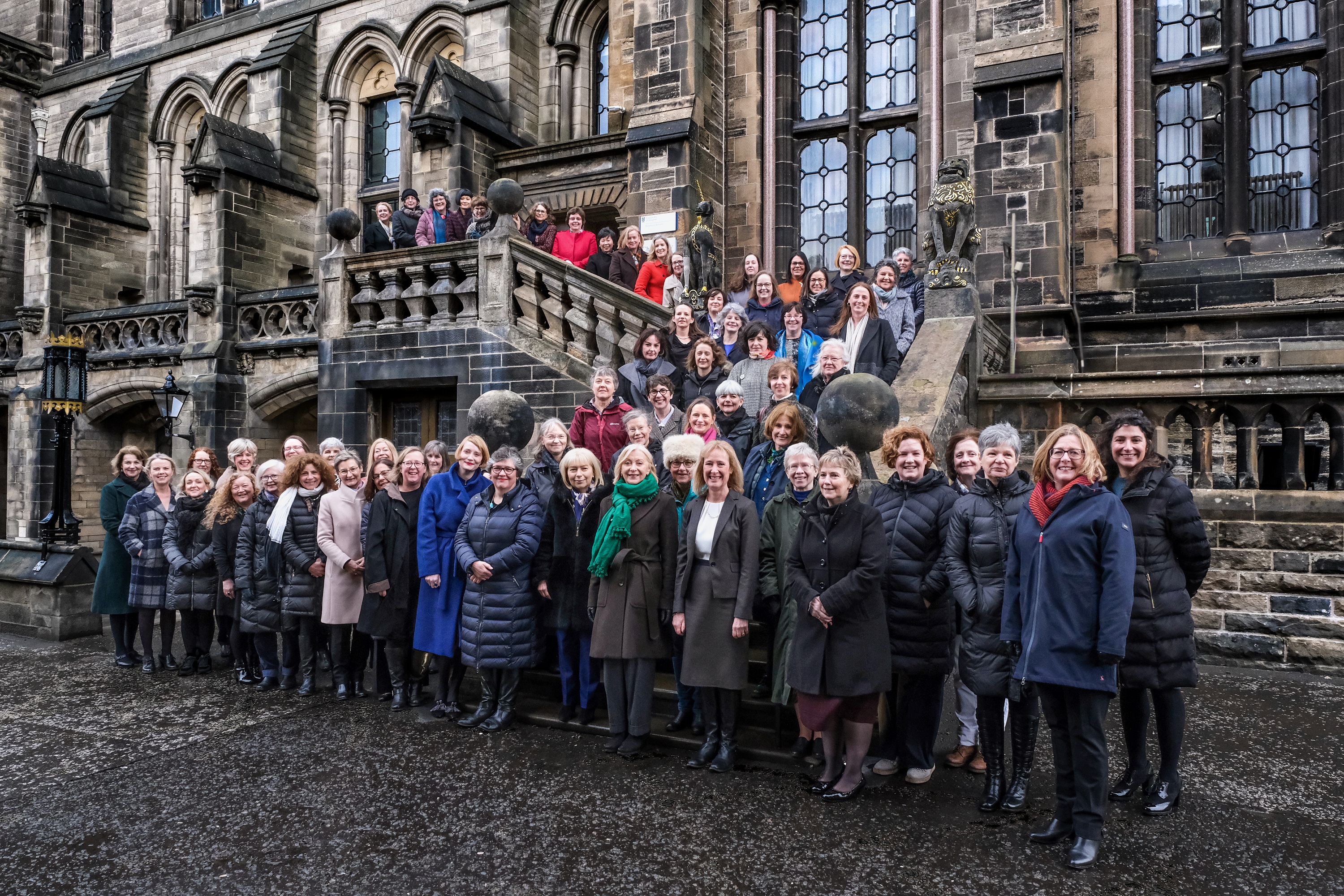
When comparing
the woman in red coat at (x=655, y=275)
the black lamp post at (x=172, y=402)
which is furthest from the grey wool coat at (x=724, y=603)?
the black lamp post at (x=172, y=402)

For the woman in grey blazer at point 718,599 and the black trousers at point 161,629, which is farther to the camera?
the black trousers at point 161,629

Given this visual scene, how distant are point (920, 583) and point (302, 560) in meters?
4.27

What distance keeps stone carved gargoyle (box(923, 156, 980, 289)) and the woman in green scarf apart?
13.3 feet

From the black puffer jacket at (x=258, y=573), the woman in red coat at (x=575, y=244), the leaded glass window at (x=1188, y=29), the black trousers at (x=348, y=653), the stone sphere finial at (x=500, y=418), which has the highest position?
the leaded glass window at (x=1188, y=29)

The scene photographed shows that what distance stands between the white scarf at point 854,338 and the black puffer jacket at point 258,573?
4.48m

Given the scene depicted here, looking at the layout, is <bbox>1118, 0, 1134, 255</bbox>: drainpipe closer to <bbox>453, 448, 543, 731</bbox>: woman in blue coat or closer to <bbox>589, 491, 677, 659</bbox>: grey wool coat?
<bbox>589, 491, 677, 659</bbox>: grey wool coat

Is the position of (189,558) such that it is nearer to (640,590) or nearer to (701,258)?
(640,590)

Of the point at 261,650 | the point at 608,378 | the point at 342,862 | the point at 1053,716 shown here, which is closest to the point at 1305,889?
the point at 1053,716

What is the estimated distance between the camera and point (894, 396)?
212 inches

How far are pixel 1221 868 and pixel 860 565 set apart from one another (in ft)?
5.87

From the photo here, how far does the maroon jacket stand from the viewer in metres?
6.43

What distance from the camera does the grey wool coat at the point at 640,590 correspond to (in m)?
4.88

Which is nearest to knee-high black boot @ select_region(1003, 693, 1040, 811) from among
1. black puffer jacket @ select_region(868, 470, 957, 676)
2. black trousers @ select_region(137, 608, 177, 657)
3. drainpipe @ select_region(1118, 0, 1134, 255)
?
black puffer jacket @ select_region(868, 470, 957, 676)

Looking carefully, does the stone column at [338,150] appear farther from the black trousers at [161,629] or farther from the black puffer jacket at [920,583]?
the black puffer jacket at [920,583]
